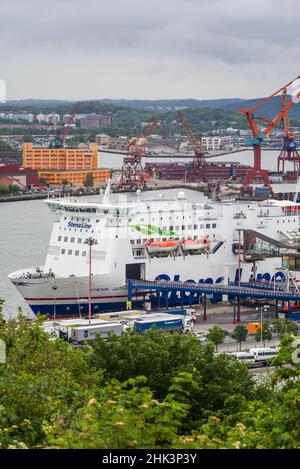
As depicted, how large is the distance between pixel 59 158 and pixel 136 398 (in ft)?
149

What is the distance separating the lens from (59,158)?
49469mm

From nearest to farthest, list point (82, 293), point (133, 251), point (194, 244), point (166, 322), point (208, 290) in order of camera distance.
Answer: point (166, 322)
point (208, 290)
point (82, 293)
point (133, 251)
point (194, 244)

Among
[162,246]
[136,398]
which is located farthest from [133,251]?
[136,398]

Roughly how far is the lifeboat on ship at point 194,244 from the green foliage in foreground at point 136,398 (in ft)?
20.5

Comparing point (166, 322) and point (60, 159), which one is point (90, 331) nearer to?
point (166, 322)

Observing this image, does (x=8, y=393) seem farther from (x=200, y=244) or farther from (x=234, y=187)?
(x=234, y=187)

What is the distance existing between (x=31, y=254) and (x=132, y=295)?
5.25 meters

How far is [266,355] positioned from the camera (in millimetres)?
10391

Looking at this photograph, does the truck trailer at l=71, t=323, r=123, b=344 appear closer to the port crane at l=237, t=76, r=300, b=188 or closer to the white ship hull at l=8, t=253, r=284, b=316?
the white ship hull at l=8, t=253, r=284, b=316

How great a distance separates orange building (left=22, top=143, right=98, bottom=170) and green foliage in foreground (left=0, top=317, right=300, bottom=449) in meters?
41.0

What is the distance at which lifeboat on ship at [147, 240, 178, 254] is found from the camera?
45.5ft

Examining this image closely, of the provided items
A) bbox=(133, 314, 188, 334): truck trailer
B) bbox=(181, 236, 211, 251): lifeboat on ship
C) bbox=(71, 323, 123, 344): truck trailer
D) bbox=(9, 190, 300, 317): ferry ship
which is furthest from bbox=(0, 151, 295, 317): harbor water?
bbox=(181, 236, 211, 251): lifeboat on ship

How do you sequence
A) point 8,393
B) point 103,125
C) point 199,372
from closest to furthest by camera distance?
point 8,393 → point 199,372 → point 103,125
